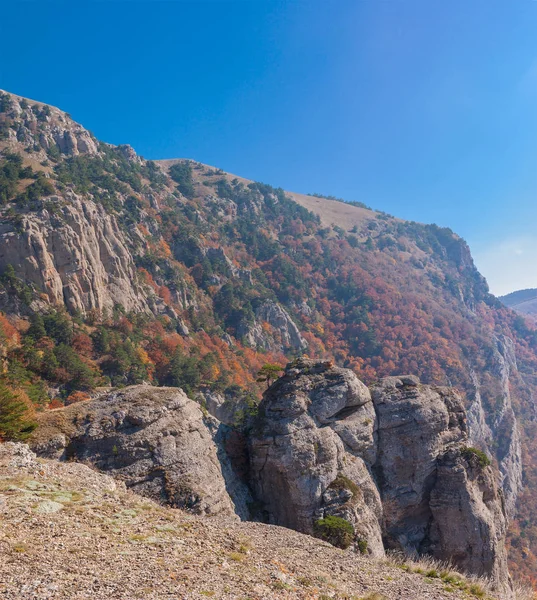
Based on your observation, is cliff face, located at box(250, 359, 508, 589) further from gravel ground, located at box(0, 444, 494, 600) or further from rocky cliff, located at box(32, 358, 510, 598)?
gravel ground, located at box(0, 444, 494, 600)

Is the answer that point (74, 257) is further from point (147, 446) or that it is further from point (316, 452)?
point (316, 452)

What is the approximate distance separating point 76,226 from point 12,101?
68023 mm

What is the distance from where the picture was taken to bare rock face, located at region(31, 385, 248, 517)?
19.8 m

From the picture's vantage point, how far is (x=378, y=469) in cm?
2977

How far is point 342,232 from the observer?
178 metres

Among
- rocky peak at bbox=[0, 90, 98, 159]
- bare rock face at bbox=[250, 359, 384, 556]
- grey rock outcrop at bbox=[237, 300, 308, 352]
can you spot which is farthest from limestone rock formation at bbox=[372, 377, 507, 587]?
rocky peak at bbox=[0, 90, 98, 159]

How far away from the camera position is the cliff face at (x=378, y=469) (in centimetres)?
2483

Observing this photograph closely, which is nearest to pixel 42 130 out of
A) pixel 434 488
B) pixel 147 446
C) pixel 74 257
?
pixel 74 257

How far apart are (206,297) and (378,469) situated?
227 feet

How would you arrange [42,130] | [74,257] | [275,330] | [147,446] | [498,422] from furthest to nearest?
[498,422], [275,330], [42,130], [74,257], [147,446]

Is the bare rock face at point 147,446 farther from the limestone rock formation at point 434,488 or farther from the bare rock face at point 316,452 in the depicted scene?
the limestone rock formation at point 434,488

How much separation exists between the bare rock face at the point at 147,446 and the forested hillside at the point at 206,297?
2.59 metres

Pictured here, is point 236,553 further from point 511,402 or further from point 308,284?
point 511,402

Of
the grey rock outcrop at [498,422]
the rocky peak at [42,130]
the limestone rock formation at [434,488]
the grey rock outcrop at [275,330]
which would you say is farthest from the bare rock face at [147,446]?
the grey rock outcrop at [498,422]
